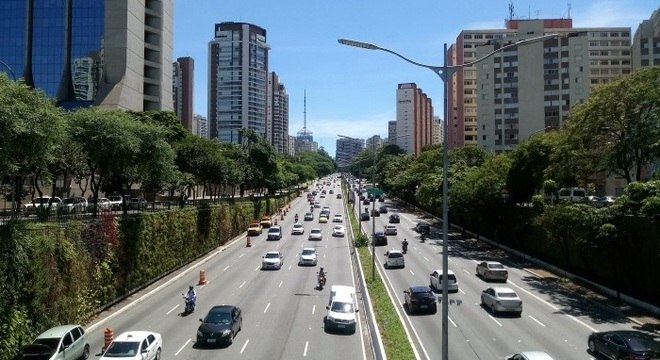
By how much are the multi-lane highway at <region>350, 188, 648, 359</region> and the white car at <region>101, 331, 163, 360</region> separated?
1006cm

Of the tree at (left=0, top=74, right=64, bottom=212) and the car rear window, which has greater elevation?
the tree at (left=0, top=74, right=64, bottom=212)

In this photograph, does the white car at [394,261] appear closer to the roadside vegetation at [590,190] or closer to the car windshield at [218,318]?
the roadside vegetation at [590,190]

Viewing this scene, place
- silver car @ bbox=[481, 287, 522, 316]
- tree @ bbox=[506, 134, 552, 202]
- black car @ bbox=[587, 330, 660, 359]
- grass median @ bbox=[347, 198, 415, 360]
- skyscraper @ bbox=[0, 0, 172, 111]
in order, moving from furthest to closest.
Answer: skyscraper @ bbox=[0, 0, 172, 111], tree @ bbox=[506, 134, 552, 202], silver car @ bbox=[481, 287, 522, 316], grass median @ bbox=[347, 198, 415, 360], black car @ bbox=[587, 330, 660, 359]

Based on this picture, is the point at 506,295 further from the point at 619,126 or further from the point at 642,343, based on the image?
the point at 619,126

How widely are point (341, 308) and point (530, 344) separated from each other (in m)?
8.51

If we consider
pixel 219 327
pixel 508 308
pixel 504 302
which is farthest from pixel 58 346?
pixel 508 308

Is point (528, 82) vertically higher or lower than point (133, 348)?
higher

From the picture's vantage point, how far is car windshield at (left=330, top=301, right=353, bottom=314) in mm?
26712

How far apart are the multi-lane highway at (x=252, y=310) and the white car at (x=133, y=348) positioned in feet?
5.95

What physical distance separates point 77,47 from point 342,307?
8329 cm

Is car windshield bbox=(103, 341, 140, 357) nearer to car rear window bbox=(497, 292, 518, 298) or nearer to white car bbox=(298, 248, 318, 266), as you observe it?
car rear window bbox=(497, 292, 518, 298)

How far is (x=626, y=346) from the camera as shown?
20.7m

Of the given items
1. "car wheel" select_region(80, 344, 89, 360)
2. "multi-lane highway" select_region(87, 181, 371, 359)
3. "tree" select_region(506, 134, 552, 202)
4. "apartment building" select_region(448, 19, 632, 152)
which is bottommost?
"multi-lane highway" select_region(87, 181, 371, 359)

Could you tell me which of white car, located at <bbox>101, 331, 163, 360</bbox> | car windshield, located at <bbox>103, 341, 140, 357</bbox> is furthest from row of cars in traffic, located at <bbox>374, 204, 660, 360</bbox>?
car windshield, located at <bbox>103, 341, 140, 357</bbox>
